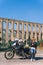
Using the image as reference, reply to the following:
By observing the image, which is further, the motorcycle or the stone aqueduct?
the stone aqueduct

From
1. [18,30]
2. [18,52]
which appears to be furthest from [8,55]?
[18,30]

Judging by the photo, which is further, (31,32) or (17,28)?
(31,32)

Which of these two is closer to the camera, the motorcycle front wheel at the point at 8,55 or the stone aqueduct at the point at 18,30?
the motorcycle front wheel at the point at 8,55

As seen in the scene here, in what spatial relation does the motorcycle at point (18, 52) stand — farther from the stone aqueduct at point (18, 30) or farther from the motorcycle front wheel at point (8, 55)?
the stone aqueduct at point (18, 30)

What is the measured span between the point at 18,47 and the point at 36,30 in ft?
208

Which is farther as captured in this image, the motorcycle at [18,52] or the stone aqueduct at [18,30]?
the stone aqueduct at [18,30]

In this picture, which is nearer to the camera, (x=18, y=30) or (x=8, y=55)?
(x=8, y=55)

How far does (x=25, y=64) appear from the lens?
9.44 metres

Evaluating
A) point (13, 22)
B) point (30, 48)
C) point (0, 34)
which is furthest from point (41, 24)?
point (30, 48)

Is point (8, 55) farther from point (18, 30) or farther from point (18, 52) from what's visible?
point (18, 30)

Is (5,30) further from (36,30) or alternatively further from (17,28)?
(36,30)

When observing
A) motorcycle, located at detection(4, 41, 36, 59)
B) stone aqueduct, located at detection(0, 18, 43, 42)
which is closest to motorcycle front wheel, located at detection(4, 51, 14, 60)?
motorcycle, located at detection(4, 41, 36, 59)

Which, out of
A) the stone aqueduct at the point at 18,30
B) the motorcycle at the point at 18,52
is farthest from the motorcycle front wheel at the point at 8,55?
the stone aqueduct at the point at 18,30

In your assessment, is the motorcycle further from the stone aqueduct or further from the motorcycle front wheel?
the stone aqueduct
